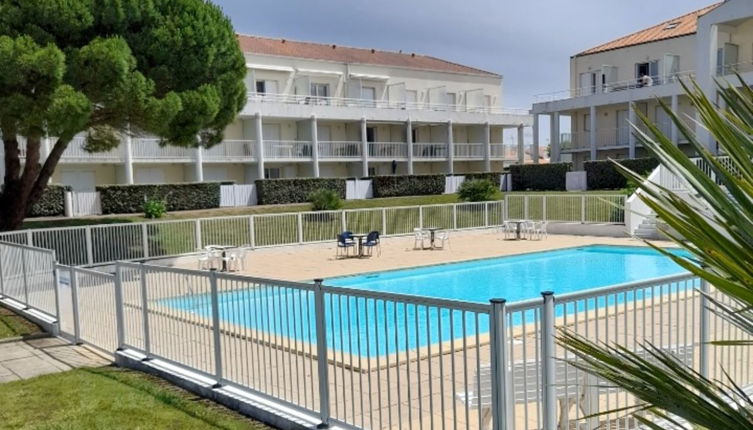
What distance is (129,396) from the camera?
666cm

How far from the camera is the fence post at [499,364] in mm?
3980

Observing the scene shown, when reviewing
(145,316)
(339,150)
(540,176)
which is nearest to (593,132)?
(540,176)

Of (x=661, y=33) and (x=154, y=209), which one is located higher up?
(x=661, y=33)

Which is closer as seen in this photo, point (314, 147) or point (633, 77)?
point (314, 147)

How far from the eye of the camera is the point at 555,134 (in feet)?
135

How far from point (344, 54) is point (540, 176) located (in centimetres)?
1699

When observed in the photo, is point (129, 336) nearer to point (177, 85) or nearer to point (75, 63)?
point (75, 63)

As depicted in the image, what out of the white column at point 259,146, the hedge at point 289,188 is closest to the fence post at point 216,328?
the hedge at point 289,188

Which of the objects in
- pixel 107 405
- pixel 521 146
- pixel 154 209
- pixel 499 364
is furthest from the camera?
pixel 521 146

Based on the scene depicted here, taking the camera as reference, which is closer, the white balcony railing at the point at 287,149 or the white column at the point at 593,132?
the white balcony railing at the point at 287,149

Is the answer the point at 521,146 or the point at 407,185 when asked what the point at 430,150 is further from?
the point at 521,146

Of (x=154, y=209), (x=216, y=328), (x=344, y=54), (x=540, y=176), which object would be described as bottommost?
(x=216, y=328)

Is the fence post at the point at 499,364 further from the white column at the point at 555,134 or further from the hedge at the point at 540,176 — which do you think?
the white column at the point at 555,134

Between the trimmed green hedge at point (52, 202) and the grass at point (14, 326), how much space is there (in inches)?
685
